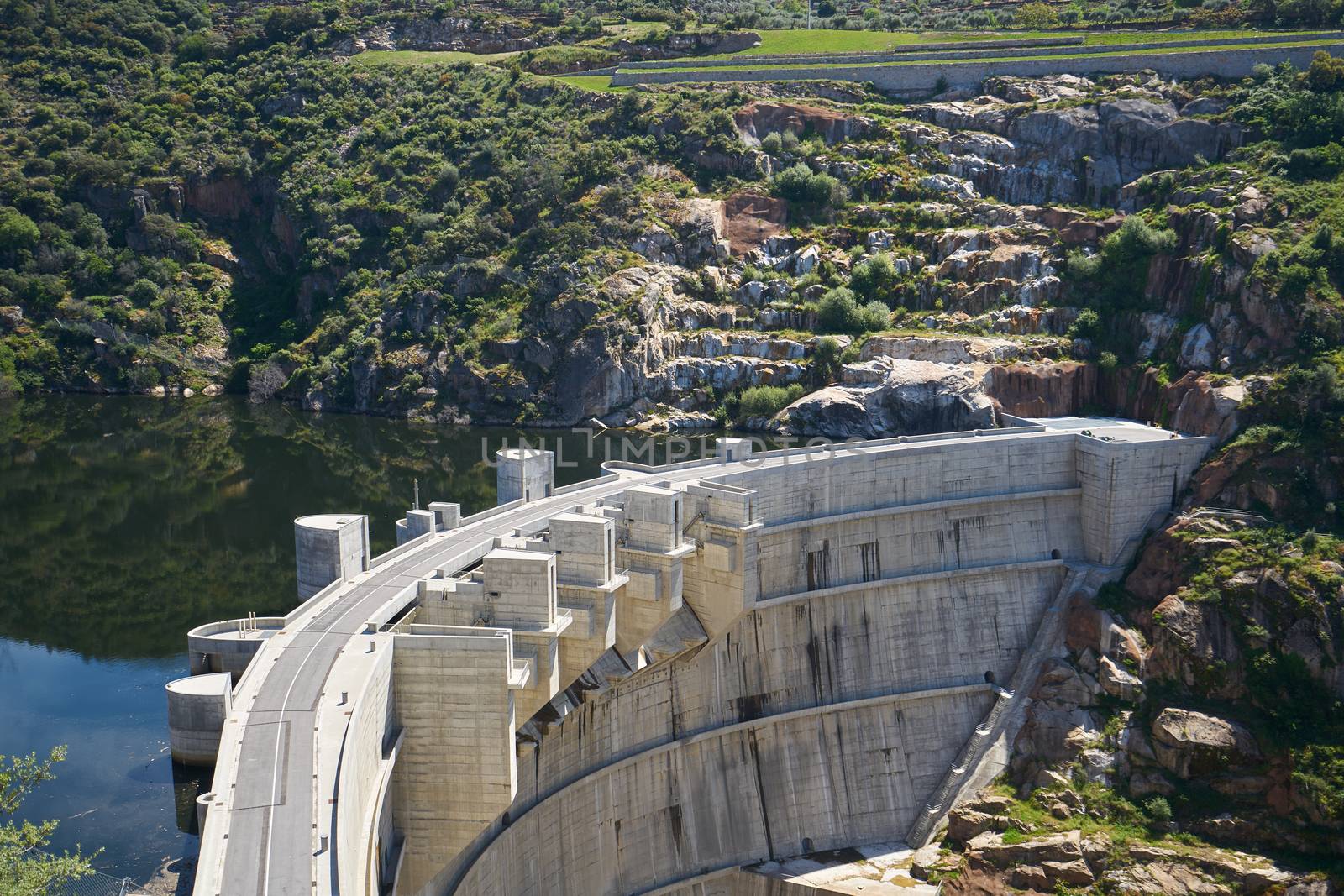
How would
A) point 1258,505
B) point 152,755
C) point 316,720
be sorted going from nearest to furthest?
point 316,720
point 152,755
point 1258,505

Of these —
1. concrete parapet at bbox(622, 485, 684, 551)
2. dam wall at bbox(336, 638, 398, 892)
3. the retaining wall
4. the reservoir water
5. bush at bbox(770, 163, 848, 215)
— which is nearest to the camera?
dam wall at bbox(336, 638, 398, 892)

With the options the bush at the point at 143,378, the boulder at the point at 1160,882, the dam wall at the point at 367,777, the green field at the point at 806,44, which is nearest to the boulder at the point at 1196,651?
the boulder at the point at 1160,882

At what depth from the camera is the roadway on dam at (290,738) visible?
21766 millimetres

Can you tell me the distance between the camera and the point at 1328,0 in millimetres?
94375

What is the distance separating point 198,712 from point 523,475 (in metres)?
17.5

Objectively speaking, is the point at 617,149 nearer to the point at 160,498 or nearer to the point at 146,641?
the point at 160,498

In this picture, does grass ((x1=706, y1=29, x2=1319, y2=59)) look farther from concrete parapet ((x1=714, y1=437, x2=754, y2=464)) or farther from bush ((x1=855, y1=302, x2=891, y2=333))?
concrete parapet ((x1=714, y1=437, x2=754, y2=464))

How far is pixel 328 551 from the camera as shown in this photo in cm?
3616

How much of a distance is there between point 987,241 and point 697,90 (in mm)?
32165

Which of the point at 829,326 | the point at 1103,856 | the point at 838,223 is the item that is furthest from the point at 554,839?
the point at 838,223

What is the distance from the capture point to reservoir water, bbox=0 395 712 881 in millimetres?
39000

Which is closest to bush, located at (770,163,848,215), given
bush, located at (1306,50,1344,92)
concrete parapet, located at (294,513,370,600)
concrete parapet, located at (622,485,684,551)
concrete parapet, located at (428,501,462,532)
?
bush, located at (1306,50,1344,92)

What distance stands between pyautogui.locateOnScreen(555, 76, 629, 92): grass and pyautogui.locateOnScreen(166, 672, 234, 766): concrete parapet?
90977 millimetres

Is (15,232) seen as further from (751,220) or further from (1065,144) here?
(1065,144)
